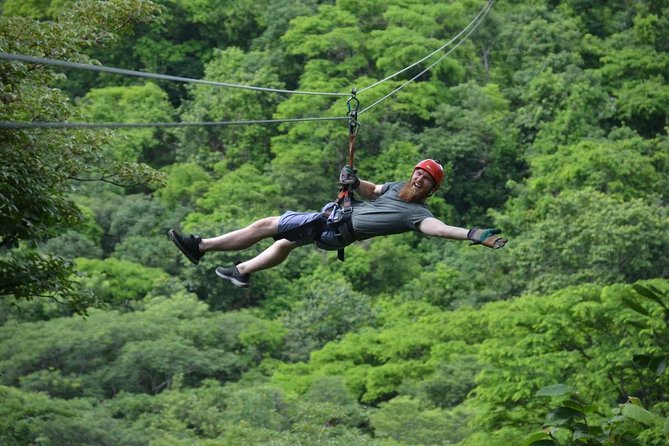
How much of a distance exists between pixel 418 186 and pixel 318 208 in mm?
20314

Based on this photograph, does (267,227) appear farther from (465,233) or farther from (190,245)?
(465,233)

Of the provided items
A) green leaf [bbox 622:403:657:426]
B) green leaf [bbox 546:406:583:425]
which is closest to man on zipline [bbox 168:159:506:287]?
green leaf [bbox 546:406:583:425]

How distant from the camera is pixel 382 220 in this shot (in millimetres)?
7027

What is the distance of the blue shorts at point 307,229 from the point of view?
23.7ft

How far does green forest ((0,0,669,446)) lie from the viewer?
1551 cm

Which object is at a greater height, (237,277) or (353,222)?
(353,222)

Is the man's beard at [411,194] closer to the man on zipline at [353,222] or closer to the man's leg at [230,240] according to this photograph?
the man on zipline at [353,222]

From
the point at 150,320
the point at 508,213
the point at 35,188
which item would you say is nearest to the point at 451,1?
the point at 508,213

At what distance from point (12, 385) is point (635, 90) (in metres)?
14.5

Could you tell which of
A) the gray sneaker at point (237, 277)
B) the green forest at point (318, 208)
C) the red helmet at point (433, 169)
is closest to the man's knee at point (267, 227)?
the gray sneaker at point (237, 277)

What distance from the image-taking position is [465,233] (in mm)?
6320

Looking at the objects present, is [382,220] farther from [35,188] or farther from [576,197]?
[576,197]

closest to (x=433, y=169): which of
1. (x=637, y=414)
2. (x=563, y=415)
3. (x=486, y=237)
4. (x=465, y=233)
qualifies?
(x=465, y=233)

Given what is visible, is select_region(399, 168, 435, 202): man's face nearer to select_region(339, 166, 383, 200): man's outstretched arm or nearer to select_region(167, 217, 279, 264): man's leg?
select_region(339, 166, 383, 200): man's outstretched arm
